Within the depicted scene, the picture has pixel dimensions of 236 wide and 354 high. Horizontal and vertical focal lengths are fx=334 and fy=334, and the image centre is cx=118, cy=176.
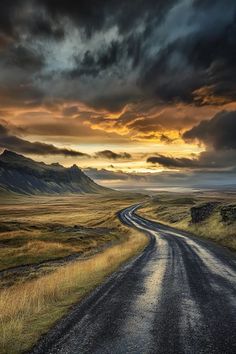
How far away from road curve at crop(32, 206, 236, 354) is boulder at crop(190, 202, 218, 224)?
38.0 metres

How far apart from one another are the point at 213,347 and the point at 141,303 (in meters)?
4.71

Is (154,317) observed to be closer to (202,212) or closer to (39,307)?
(39,307)

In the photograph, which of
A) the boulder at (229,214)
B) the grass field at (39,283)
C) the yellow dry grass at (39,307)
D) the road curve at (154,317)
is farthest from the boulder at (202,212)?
the road curve at (154,317)

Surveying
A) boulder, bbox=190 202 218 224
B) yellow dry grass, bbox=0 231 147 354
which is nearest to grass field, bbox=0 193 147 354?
yellow dry grass, bbox=0 231 147 354

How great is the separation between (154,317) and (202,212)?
48515 mm


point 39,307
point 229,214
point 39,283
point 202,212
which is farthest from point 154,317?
point 202,212

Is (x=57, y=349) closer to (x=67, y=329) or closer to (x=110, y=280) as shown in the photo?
(x=67, y=329)

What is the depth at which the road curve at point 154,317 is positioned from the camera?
9.02 metres

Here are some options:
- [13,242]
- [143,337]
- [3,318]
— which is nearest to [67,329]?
[143,337]

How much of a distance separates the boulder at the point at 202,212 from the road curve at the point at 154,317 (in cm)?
3797

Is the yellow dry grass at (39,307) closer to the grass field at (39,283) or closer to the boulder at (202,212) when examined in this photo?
the grass field at (39,283)

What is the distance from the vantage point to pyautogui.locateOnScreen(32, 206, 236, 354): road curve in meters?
9.02

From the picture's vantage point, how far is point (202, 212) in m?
58.1

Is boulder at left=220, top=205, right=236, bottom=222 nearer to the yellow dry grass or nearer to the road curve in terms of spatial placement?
the road curve
